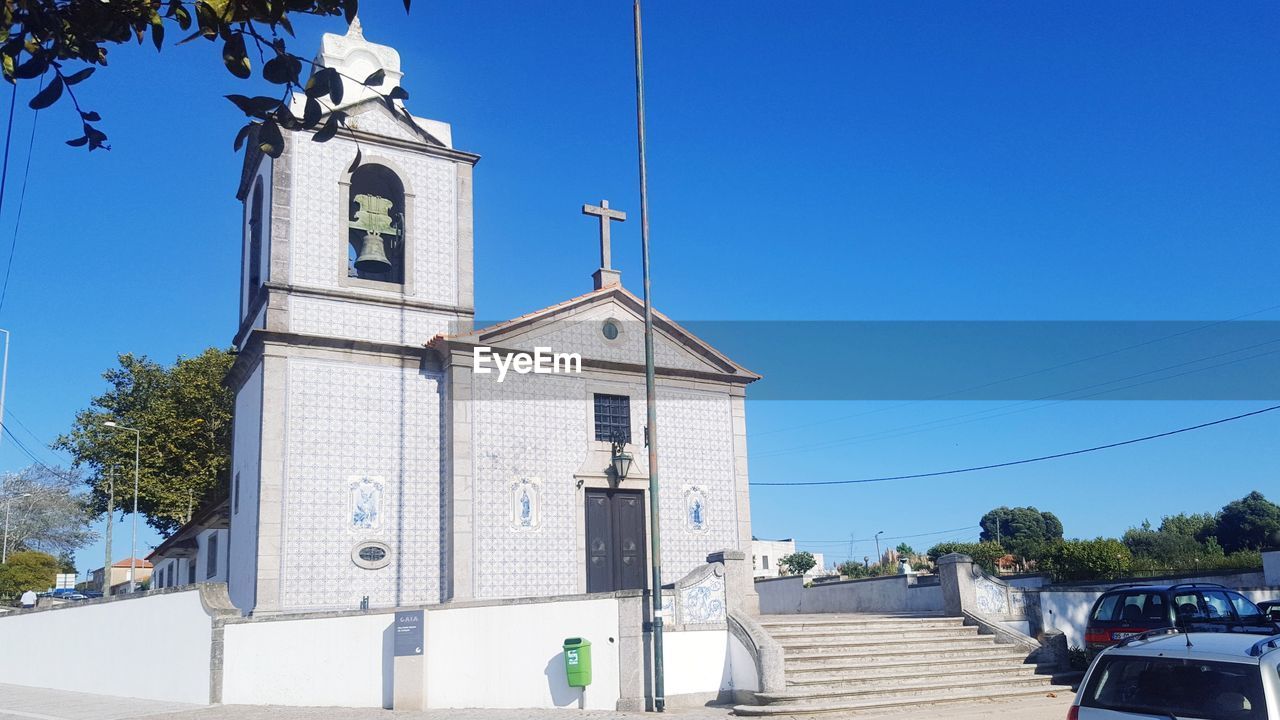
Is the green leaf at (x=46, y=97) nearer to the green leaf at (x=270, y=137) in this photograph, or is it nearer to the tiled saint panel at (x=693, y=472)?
the green leaf at (x=270, y=137)

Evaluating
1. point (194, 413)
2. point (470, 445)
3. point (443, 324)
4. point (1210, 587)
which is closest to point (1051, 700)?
point (1210, 587)

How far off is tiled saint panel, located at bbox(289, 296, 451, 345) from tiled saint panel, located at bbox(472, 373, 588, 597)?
1.66 m

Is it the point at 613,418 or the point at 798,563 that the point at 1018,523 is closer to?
the point at 798,563

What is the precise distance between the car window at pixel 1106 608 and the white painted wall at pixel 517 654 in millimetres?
7351

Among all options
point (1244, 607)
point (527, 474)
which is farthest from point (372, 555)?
point (1244, 607)

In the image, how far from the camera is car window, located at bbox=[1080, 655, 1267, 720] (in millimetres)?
6098

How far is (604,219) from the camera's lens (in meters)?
20.9

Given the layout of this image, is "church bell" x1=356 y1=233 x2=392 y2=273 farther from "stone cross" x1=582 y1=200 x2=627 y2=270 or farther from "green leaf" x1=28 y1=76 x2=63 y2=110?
"green leaf" x1=28 y1=76 x2=63 y2=110

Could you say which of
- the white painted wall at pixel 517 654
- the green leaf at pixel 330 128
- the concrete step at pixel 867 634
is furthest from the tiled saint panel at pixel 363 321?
the green leaf at pixel 330 128

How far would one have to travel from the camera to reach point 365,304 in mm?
19531

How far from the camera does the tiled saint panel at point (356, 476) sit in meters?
17.6

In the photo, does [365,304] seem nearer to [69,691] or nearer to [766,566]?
[69,691]

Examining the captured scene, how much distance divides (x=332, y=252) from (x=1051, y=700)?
1460 cm

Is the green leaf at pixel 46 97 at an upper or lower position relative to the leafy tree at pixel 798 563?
upper
